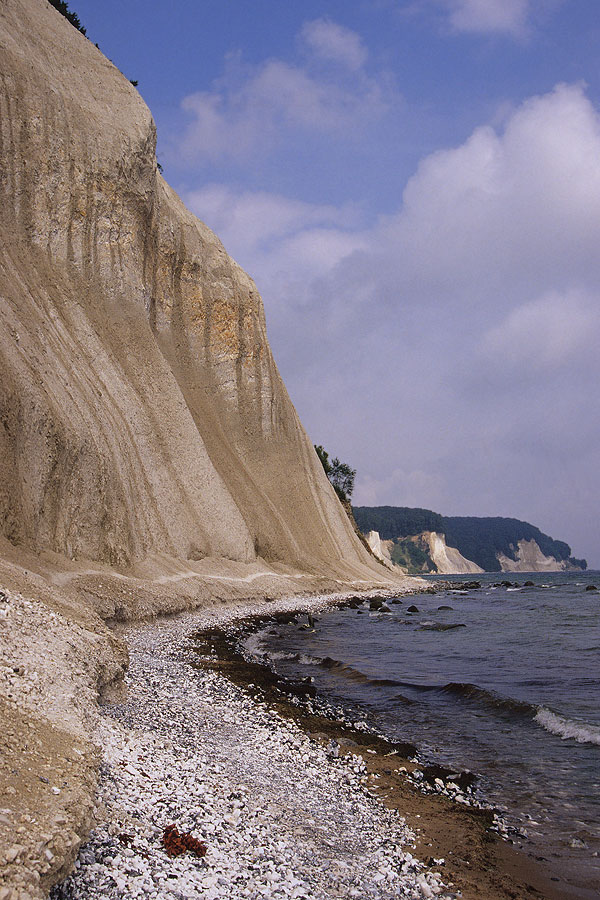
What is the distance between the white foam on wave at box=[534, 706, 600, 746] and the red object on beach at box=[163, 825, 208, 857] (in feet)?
22.9

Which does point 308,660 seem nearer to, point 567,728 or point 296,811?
point 567,728

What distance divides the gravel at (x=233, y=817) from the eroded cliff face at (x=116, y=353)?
38.8ft

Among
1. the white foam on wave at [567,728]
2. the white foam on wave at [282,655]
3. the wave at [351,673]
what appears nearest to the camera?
the white foam on wave at [567,728]

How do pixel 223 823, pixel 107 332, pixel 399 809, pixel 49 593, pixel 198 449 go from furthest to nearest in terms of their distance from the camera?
1. pixel 198 449
2. pixel 107 332
3. pixel 49 593
4. pixel 399 809
5. pixel 223 823

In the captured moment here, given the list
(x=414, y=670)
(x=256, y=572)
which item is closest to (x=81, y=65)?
(x=256, y=572)

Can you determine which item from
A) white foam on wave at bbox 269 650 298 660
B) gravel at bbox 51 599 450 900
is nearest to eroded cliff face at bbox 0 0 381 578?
white foam on wave at bbox 269 650 298 660

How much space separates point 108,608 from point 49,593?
5.04 meters

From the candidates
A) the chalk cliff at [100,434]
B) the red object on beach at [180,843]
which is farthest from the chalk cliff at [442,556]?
the red object on beach at [180,843]

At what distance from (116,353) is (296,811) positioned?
26.2m

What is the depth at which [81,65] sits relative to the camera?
33656 millimetres

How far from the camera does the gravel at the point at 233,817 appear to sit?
4672mm

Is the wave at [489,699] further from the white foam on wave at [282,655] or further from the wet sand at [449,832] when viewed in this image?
the white foam on wave at [282,655]

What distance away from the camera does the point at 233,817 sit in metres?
5.98

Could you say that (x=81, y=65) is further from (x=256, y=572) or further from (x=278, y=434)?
(x=256, y=572)
